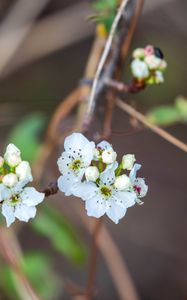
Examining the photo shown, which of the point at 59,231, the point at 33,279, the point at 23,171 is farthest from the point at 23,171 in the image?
the point at 33,279

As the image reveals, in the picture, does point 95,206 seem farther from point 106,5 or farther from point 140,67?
point 106,5

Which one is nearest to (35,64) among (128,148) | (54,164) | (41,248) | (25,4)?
(25,4)

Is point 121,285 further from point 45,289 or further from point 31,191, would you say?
point 31,191

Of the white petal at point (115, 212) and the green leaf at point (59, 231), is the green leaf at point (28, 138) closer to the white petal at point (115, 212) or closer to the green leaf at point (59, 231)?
the green leaf at point (59, 231)

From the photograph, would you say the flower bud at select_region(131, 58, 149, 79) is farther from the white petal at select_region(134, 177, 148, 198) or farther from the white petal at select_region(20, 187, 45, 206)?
the white petal at select_region(20, 187, 45, 206)

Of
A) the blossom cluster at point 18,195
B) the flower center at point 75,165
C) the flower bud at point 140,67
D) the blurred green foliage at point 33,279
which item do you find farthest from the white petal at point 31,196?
the blurred green foliage at point 33,279
